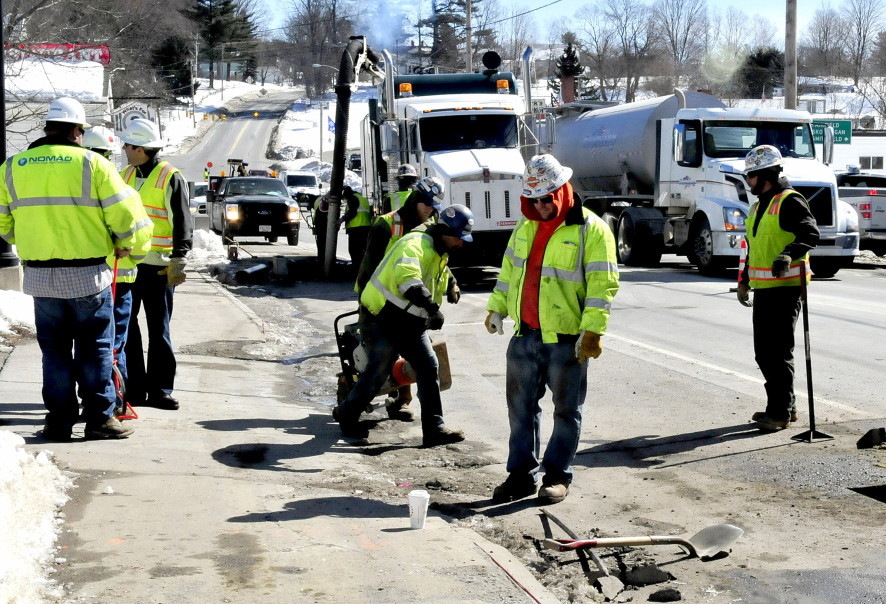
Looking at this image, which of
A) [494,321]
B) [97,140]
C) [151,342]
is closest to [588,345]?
[494,321]

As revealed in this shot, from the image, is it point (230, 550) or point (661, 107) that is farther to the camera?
point (661, 107)

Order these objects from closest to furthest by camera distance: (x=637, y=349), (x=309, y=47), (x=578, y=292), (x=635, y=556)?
1. (x=635, y=556)
2. (x=578, y=292)
3. (x=637, y=349)
4. (x=309, y=47)

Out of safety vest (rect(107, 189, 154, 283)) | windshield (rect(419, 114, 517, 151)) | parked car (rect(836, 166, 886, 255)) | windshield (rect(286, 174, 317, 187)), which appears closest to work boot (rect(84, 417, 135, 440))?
safety vest (rect(107, 189, 154, 283))

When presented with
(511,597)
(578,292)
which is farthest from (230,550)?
(578,292)

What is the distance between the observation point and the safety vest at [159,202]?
8062 mm

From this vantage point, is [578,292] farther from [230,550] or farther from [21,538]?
[21,538]

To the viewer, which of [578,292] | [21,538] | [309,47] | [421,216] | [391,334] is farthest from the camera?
[309,47]

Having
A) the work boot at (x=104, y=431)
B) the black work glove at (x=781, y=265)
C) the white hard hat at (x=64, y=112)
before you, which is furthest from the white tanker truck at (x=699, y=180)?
the white hard hat at (x=64, y=112)

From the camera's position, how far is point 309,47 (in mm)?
132250

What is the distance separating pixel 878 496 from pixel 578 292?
200cm

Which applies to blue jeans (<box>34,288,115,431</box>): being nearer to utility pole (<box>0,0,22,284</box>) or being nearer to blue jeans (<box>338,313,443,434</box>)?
blue jeans (<box>338,313,443,434</box>)

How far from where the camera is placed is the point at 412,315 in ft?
24.6

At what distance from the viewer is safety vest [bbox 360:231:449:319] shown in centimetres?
729

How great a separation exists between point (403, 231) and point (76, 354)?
102 inches
